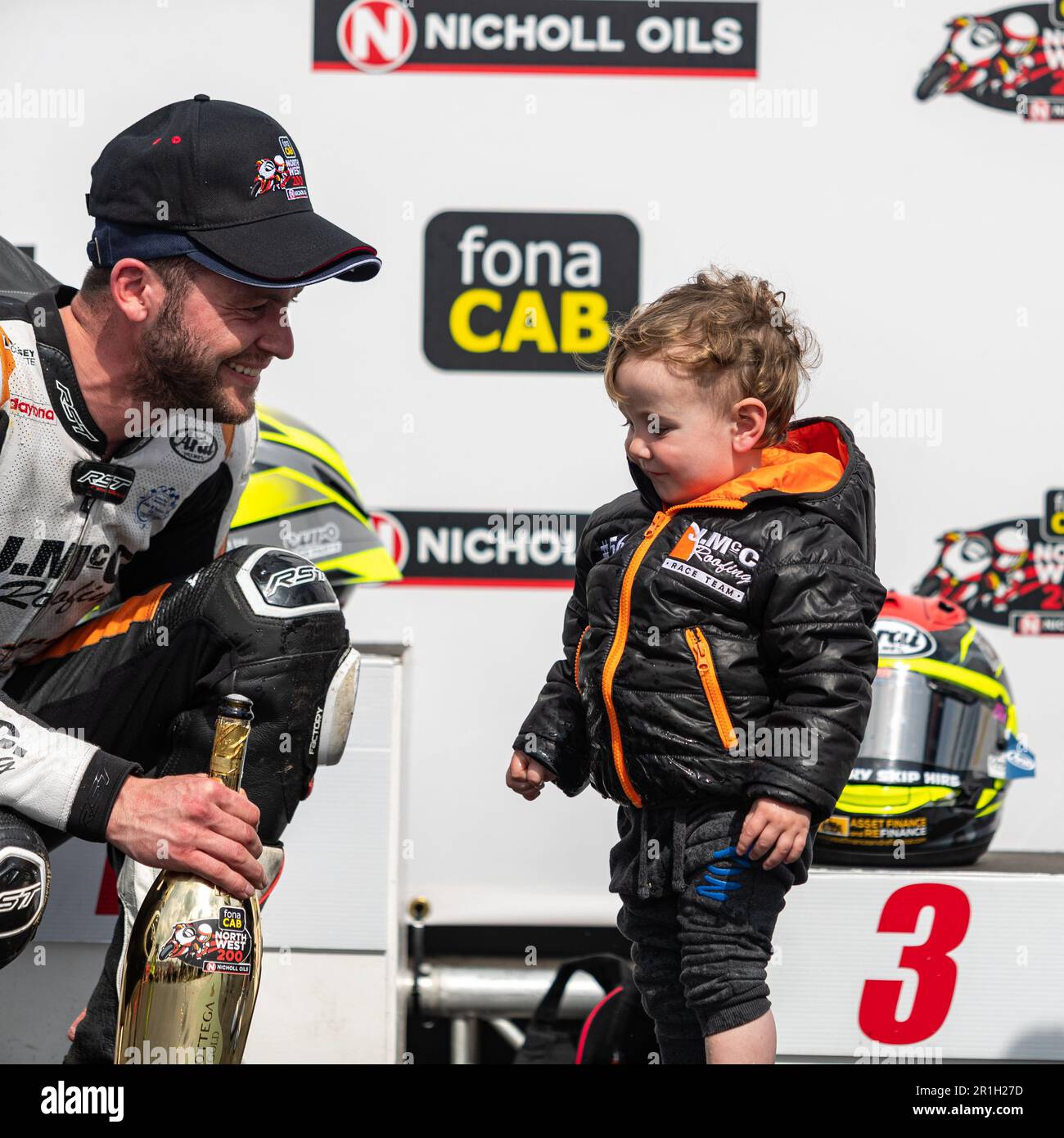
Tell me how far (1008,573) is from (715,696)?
4.37 feet

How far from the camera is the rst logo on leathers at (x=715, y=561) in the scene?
4.37ft

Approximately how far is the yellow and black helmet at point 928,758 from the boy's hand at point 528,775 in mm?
586

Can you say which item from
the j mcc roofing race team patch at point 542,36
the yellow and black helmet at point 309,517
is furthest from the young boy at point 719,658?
the j mcc roofing race team patch at point 542,36

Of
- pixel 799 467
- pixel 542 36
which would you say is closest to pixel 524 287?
pixel 542 36

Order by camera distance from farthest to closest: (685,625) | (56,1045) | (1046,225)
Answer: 1. (1046,225)
2. (56,1045)
3. (685,625)

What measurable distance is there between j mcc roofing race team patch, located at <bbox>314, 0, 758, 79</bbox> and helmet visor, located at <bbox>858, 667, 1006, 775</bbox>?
119 cm

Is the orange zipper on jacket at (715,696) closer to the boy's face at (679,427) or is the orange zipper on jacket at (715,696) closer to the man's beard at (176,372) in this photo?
the boy's face at (679,427)

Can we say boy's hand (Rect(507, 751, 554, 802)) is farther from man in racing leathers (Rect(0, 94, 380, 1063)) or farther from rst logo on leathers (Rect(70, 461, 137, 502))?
rst logo on leathers (Rect(70, 461, 137, 502))

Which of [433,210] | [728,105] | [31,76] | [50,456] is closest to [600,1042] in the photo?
[50,456]

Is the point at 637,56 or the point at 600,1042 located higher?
the point at 637,56

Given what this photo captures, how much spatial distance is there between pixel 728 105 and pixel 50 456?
1.52 m

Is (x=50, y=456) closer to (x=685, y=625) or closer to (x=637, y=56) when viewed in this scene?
(x=685, y=625)

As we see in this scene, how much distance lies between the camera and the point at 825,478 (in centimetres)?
140
